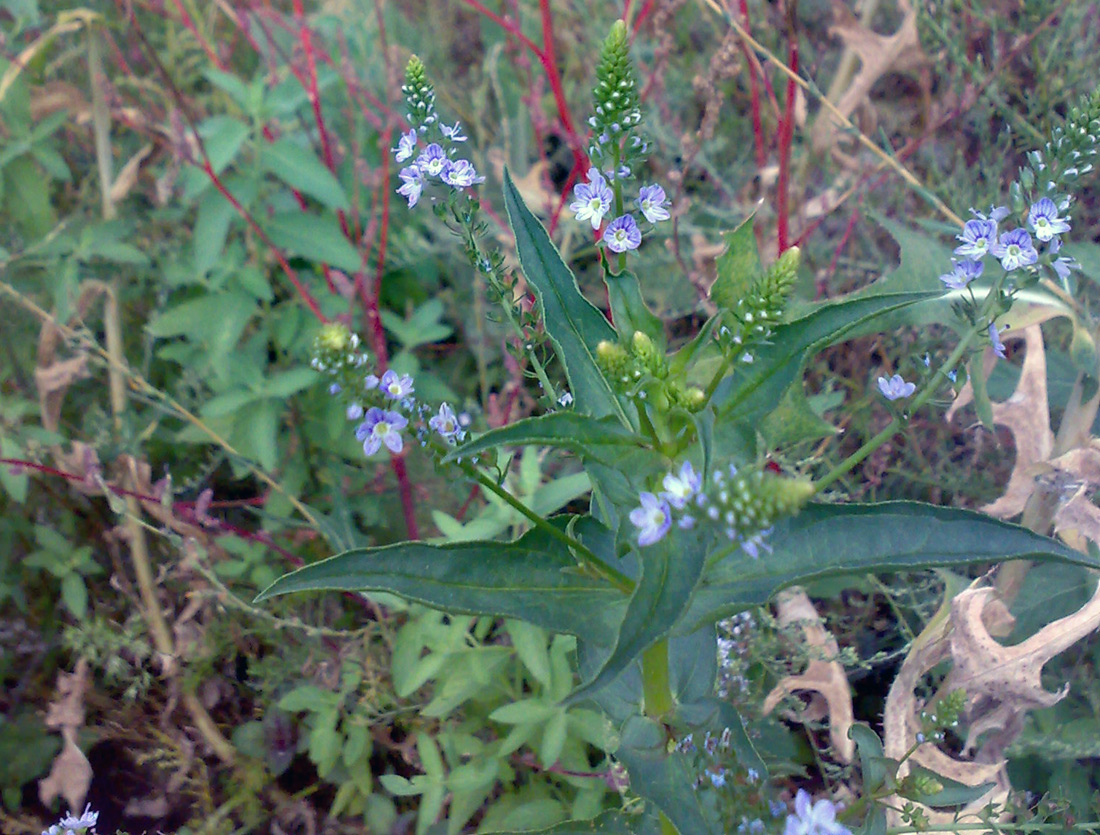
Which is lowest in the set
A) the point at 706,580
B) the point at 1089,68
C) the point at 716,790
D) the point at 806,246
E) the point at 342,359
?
the point at 716,790

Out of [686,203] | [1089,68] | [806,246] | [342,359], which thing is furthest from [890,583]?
[342,359]

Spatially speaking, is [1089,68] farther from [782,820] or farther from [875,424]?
[782,820]

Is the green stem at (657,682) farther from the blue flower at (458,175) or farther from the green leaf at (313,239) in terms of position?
the green leaf at (313,239)

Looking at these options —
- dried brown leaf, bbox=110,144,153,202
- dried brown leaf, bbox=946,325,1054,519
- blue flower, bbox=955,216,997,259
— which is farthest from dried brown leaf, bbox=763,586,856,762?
dried brown leaf, bbox=110,144,153,202

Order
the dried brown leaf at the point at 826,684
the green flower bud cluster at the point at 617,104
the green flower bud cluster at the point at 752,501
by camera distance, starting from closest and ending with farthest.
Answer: the green flower bud cluster at the point at 752,501 < the green flower bud cluster at the point at 617,104 < the dried brown leaf at the point at 826,684

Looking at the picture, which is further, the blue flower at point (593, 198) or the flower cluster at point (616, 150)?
the blue flower at point (593, 198)

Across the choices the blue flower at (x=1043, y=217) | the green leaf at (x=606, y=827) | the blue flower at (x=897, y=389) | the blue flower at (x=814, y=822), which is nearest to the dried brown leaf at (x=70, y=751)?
the green leaf at (x=606, y=827)
